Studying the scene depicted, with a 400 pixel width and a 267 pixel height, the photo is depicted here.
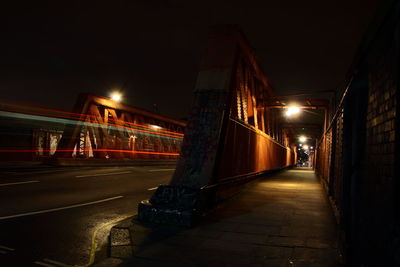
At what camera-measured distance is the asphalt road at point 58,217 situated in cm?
455

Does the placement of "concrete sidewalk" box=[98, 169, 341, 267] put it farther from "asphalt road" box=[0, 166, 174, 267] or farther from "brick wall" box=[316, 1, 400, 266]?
"asphalt road" box=[0, 166, 174, 267]

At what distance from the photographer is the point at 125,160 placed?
→ 26.3m

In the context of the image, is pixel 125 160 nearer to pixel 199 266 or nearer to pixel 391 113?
pixel 199 266

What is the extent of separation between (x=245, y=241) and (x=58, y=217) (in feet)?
12.9

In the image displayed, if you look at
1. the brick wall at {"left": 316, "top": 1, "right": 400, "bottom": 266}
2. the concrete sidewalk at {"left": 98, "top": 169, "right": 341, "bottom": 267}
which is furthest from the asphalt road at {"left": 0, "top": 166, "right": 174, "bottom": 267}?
the brick wall at {"left": 316, "top": 1, "right": 400, "bottom": 266}

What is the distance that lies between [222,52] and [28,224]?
5277mm

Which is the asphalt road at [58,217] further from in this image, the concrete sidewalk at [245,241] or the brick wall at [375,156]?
the brick wall at [375,156]

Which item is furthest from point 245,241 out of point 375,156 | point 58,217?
point 58,217

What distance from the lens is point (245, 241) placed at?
16.5 feet

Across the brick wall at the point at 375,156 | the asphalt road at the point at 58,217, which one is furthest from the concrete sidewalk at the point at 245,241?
the asphalt road at the point at 58,217

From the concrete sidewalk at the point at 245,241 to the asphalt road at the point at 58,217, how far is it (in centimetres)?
83

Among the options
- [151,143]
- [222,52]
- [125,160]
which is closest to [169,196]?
[222,52]

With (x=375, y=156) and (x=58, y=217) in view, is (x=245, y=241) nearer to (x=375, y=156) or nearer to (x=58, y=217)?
(x=375, y=156)

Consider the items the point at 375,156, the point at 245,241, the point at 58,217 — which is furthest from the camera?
the point at 58,217
